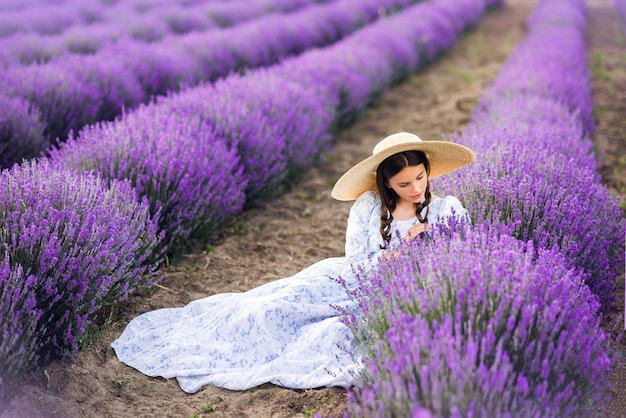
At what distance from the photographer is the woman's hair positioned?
8.54 ft

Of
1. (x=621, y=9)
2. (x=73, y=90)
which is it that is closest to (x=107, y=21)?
(x=73, y=90)

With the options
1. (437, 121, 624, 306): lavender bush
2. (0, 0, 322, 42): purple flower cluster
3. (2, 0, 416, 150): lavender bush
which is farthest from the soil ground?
(0, 0, 322, 42): purple flower cluster

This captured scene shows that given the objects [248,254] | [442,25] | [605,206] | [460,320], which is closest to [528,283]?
[460,320]

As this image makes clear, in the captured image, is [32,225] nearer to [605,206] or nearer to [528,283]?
[528,283]

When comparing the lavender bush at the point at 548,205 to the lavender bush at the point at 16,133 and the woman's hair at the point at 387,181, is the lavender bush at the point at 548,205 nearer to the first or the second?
the woman's hair at the point at 387,181

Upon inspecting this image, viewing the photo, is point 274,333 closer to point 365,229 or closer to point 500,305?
point 365,229

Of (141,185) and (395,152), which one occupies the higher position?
(395,152)

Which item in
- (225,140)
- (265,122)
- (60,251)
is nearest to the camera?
(60,251)

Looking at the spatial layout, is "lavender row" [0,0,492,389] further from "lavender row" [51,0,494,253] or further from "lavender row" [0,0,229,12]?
"lavender row" [0,0,229,12]

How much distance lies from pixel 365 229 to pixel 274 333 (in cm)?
55

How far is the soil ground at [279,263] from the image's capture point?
2.36 metres

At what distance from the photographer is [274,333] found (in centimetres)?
268

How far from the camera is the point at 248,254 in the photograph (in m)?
3.85

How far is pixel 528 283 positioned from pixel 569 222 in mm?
849
